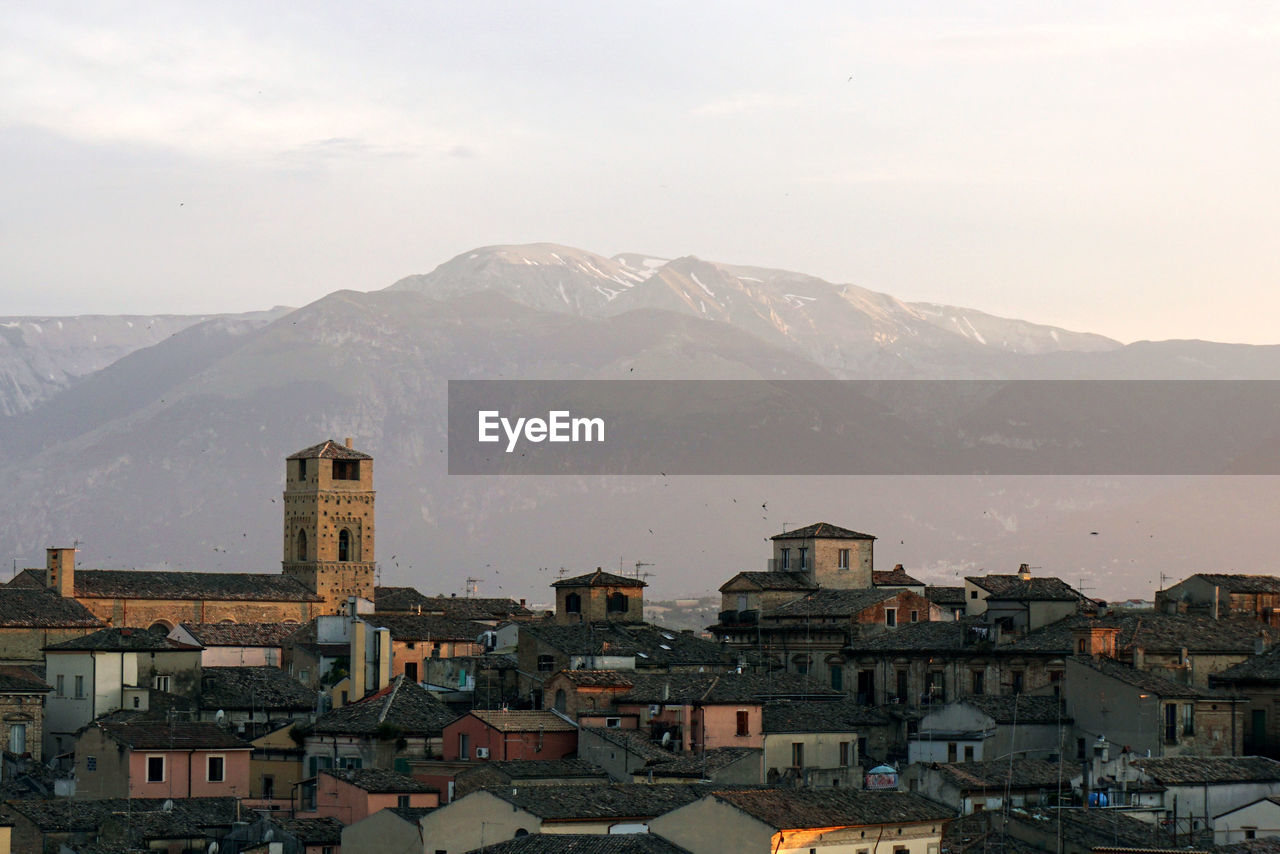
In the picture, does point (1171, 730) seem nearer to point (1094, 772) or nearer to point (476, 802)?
point (1094, 772)

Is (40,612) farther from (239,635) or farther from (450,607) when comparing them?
(450,607)

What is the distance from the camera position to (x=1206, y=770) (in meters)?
Result: 55.2

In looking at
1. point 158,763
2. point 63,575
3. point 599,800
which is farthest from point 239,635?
point 599,800

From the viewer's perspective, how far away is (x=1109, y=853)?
45.2 meters

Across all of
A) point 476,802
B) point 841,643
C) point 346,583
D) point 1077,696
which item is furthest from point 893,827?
point 346,583

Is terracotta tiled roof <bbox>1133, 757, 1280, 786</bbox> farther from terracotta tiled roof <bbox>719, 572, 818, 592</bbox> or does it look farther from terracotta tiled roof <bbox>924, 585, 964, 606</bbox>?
terracotta tiled roof <bbox>924, 585, 964, 606</bbox>

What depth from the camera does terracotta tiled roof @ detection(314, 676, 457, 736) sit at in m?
62.2

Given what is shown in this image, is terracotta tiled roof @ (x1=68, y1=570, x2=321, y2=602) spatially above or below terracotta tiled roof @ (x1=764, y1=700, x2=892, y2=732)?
above

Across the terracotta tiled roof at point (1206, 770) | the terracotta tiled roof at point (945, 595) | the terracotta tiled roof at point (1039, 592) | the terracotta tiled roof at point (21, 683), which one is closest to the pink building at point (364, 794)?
the terracotta tiled roof at point (1206, 770)

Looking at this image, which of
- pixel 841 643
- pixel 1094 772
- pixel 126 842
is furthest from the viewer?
pixel 841 643

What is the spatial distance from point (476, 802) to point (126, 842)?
860cm

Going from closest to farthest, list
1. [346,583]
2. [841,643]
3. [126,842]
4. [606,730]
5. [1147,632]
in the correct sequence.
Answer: [126,842] → [606,730] → [1147,632] → [841,643] → [346,583]

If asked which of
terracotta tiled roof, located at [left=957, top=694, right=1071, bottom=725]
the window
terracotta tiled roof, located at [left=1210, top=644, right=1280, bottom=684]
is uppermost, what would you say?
the window

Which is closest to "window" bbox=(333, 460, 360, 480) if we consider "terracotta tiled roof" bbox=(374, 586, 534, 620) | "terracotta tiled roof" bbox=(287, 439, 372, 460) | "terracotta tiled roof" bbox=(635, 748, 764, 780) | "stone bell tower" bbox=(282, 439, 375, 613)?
"stone bell tower" bbox=(282, 439, 375, 613)
